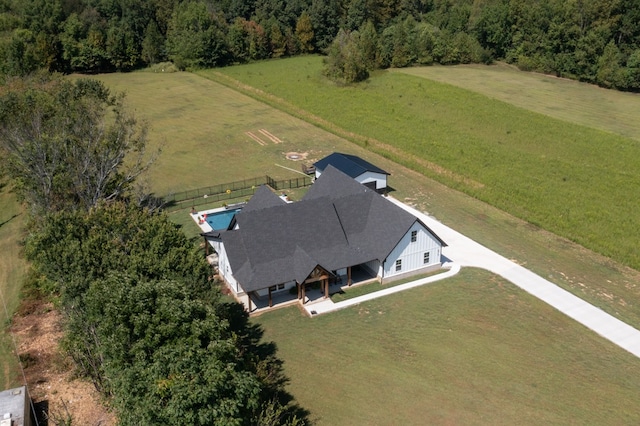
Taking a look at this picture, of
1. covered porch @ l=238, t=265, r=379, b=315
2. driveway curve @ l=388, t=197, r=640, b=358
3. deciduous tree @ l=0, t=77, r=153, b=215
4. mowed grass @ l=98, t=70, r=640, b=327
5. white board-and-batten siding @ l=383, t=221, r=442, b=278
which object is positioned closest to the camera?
driveway curve @ l=388, t=197, r=640, b=358

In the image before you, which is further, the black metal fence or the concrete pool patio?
the black metal fence

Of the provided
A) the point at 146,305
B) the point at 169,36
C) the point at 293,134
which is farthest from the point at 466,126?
the point at 169,36

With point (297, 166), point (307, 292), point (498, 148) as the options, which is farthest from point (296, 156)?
point (307, 292)

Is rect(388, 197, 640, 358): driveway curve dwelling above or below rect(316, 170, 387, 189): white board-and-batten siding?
below

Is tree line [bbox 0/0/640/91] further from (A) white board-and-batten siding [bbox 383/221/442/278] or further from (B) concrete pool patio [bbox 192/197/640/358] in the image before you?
(A) white board-and-batten siding [bbox 383/221/442/278]

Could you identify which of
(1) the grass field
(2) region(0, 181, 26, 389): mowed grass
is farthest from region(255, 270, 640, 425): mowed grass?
(2) region(0, 181, 26, 389): mowed grass
